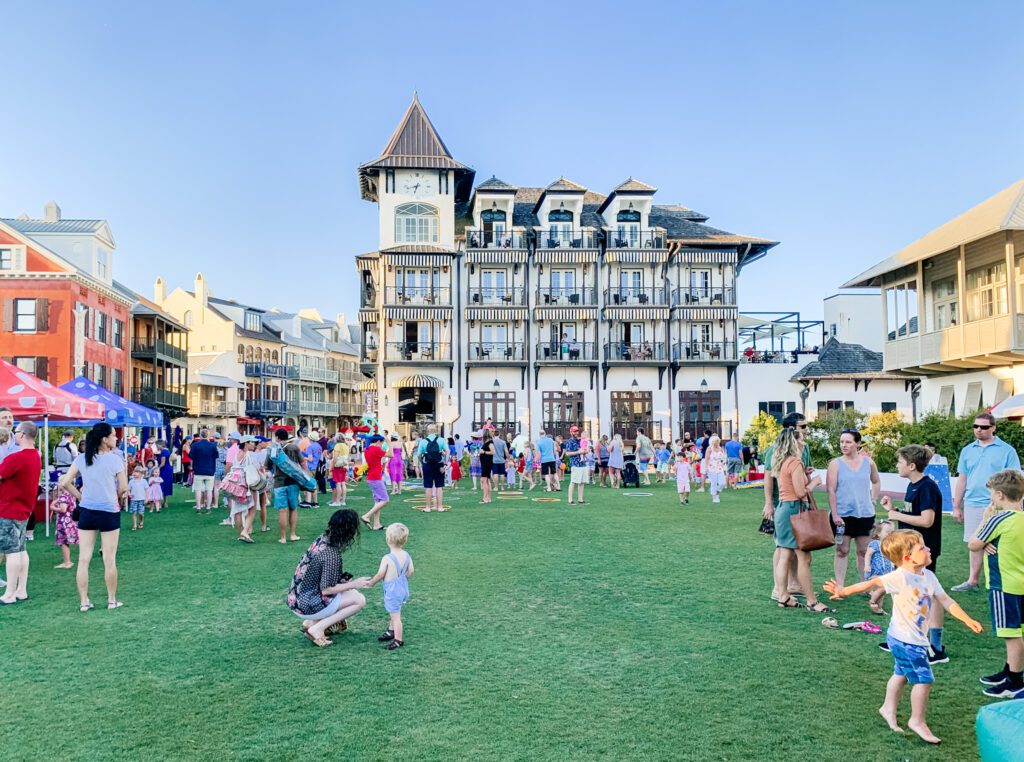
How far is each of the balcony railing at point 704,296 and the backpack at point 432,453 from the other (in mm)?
29041

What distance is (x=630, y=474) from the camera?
79.9ft

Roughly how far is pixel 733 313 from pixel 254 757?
41039mm

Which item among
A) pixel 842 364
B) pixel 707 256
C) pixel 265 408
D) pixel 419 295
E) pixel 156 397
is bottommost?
pixel 265 408

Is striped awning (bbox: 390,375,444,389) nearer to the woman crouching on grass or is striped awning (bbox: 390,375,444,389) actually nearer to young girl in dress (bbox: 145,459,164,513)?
young girl in dress (bbox: 145,459,164,513)

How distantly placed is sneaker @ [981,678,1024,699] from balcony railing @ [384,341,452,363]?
36.7m

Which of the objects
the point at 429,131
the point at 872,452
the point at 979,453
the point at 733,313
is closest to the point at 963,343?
the point at 872,452

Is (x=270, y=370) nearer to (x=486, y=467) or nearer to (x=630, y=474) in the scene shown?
(x=630, y=474)

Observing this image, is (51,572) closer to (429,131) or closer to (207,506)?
(207,506)

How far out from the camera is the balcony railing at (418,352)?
41.2m

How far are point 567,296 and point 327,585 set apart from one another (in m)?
37.0

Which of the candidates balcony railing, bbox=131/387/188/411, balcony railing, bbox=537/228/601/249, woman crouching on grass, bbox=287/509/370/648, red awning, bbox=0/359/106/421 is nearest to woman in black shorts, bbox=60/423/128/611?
woman crouching on grass, bbox=287/509/370/648

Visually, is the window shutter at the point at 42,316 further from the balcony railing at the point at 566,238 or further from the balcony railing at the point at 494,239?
the balcony railing at the point at 566,238

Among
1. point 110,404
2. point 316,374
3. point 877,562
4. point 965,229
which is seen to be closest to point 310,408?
point 316,374

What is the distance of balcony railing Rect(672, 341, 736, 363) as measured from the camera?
42500mm
